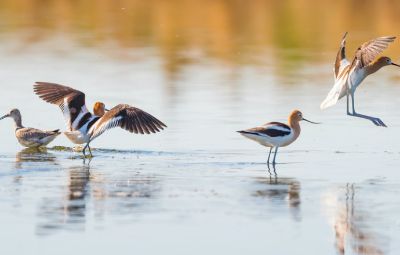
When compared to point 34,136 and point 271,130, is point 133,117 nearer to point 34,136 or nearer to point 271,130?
point 34,136

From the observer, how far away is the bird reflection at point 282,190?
13.0 metres

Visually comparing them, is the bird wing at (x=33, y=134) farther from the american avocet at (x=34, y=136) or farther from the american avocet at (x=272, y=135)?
the american avocet at (x=272, y=135)

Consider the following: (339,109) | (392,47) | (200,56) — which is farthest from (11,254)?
(392,47)

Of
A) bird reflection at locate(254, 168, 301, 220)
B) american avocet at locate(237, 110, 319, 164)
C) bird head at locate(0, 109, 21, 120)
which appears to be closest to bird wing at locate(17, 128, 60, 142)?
bird head at locate(0, 109, 21, 120)

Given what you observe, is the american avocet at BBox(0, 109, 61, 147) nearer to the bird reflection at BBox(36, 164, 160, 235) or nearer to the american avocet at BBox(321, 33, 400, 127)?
the bird reflection at BBox(36, 164, 160, 235)

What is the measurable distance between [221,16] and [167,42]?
5.24m

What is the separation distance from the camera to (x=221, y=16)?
117ft

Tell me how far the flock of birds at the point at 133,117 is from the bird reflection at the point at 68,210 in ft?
5.87

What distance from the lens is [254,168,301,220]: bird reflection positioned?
13016mm

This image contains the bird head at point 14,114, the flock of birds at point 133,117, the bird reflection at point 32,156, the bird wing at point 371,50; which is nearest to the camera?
the bird reflection at point 32,156

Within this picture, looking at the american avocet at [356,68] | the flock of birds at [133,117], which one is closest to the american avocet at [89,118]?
the flock of birds at [133,117]

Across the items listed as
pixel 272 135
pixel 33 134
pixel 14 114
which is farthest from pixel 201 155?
pixel 14 114

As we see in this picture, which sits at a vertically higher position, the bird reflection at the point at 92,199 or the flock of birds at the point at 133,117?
the flock of birds at the point at 133,117

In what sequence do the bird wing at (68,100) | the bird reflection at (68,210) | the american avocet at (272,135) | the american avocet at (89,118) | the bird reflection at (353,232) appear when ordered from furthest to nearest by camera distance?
the bird wing at (68,100) → the american avocet at (89,118) → the american avocet at (272,135) → the bird reflection at (68,210) → the bird reflection at (353,232)
